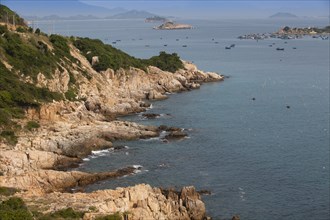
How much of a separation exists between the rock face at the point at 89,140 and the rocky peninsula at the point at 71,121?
91 mm

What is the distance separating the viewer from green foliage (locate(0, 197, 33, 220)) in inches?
1225

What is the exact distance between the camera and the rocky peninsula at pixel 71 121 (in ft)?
128

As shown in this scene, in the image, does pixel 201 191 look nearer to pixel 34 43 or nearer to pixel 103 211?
pixel 103 211

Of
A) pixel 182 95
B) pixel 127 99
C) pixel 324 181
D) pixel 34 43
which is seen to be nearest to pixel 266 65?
pixel 182 95

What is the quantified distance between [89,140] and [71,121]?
507 cm

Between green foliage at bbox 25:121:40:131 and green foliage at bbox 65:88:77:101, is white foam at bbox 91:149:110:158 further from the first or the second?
green foliage at bbox 65:88:77:101

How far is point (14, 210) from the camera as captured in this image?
33562 mm

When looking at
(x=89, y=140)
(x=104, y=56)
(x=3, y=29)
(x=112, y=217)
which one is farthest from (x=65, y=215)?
(x=104, y=56)

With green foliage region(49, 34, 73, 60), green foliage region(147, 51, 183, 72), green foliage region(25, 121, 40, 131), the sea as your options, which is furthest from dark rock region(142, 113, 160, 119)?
green foliage region(147, 51, 183, 72)

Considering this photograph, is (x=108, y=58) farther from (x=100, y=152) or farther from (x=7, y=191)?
(x=7, y=191)

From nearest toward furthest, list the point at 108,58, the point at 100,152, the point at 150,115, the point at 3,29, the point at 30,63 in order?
1. the point at 100,152
2. the point at 30,63
3. the point at 150,115
4. the point at 3,29
5. the point at 108,58

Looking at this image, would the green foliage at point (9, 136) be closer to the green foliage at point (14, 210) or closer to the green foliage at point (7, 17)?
the green foliage at point (14, 210)

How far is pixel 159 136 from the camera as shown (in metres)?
69.1

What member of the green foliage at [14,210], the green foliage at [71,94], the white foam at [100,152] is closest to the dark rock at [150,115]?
the green foliage at [71,94]
